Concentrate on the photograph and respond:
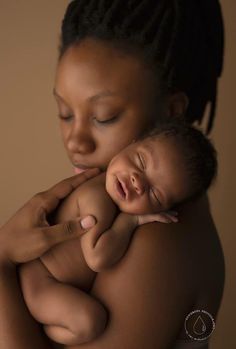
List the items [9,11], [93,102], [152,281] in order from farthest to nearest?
[9,11] → [93,102] → [152,281]

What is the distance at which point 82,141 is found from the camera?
2.90ft

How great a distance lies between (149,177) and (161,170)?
0.08ft

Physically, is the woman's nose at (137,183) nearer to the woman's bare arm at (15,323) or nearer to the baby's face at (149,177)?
the baby's face at (149,177)

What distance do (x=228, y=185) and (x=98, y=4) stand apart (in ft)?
3.77

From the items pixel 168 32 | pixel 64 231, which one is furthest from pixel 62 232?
pixel 168 32

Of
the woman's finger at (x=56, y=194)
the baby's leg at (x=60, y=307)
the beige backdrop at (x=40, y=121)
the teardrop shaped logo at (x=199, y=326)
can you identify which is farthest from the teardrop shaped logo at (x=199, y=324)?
the beige backdrop at (x=40, y=121)

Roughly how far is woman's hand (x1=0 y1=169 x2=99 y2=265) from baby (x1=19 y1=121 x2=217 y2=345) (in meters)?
0.02

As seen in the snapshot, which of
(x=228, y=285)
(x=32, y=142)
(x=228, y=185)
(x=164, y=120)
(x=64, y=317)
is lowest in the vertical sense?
(x=228, y=285)

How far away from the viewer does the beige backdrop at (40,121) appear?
1887mm

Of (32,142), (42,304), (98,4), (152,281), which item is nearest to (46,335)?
(42,304)

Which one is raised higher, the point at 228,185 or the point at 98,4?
the point at 98,4

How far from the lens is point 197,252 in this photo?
0.79 meters

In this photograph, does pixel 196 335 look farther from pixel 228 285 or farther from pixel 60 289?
pixel 228 285

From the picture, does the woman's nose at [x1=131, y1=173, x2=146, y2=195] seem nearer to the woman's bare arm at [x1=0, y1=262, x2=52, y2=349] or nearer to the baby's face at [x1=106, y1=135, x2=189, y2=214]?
the baby's face at [x1=106, y1=135, x2=189, y2=214]
